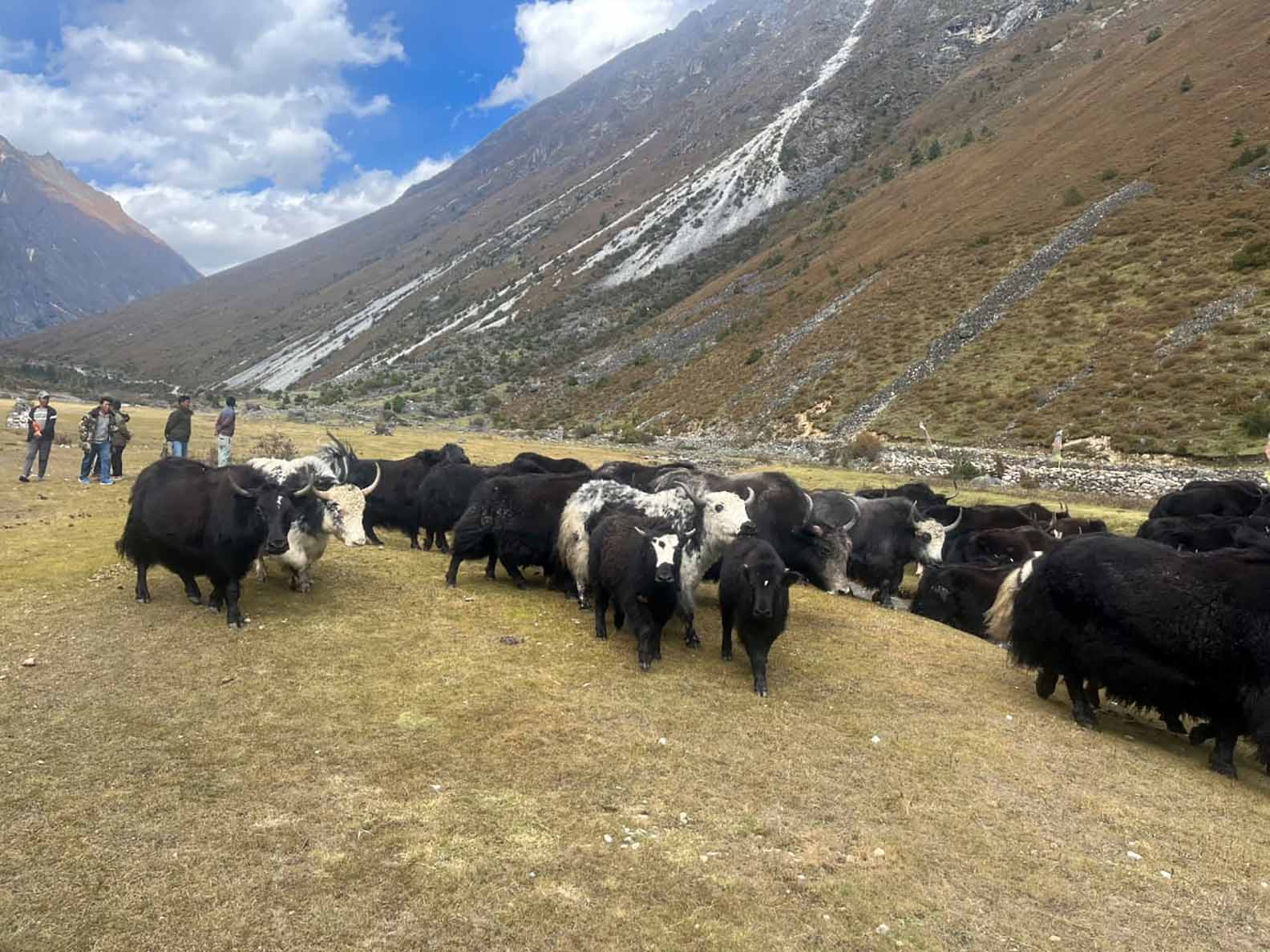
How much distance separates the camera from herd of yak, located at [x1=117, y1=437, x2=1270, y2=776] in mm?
6273

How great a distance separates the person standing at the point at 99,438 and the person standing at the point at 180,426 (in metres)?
1.00

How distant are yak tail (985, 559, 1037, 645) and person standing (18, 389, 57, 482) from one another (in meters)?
17.0

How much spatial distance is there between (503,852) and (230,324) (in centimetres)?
15277

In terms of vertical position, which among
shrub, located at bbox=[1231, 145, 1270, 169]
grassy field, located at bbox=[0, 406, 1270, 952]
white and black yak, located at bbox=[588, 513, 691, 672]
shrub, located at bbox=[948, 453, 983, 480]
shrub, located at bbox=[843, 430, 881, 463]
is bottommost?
grassy field, located at bbox=[0, 406, 1270, 952]

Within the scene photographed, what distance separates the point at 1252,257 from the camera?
29.2 m

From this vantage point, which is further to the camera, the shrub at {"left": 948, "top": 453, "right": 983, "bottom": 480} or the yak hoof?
the shrub at {"left": 948, "top": 453, "right": 983, "bottom": 480}

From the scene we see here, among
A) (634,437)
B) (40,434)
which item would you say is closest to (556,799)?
(40,434)

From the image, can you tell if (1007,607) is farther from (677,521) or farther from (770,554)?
(677,521)

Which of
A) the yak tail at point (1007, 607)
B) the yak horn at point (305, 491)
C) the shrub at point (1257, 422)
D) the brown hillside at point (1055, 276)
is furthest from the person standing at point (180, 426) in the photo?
the shrub at point (1257, 422)

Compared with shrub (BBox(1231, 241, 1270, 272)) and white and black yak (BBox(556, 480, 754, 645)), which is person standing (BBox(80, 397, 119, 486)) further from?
shrub (BBox(1231, 241, 1270, 272))

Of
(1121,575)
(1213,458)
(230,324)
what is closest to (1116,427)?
(1213,458)

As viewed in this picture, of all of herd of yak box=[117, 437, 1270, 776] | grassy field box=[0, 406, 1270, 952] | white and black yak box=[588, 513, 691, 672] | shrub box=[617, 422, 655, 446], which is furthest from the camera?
shrub box=[617, 422, 655, 446]

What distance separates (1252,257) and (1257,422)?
39.0 feet

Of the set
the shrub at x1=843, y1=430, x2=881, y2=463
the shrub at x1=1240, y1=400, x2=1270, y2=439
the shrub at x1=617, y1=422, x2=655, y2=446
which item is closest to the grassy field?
the shrub at x1=1240, y1=400, x2=1270, y2=439
